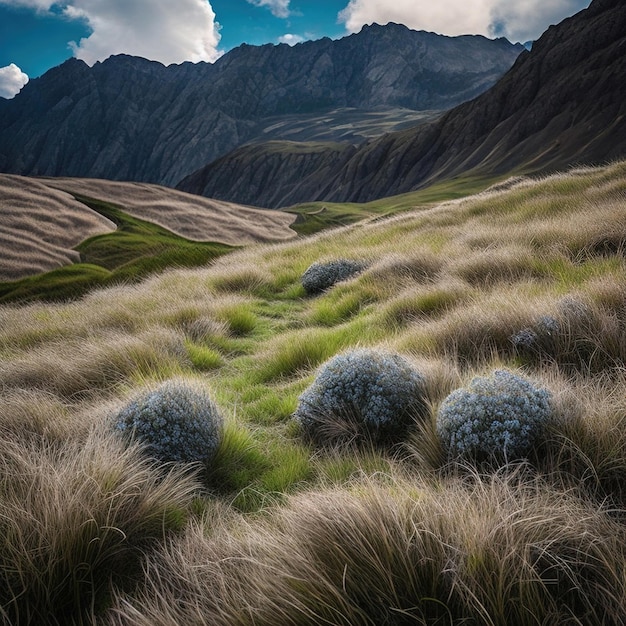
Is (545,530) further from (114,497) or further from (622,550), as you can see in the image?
(114,497)

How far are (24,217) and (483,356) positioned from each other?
117 feet

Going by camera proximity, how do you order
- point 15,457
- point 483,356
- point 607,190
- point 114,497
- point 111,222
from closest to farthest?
point 114,497 → point 15,457 → point 483,356 → point 607,190 → point 111,222

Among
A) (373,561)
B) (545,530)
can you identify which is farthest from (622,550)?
(373,561)

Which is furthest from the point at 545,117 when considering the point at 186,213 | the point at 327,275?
the point at 327,275

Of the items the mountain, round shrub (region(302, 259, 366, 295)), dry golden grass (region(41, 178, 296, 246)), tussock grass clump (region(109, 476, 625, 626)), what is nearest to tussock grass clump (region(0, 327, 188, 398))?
tussock grass clump (region(109, 476, 625, 626))

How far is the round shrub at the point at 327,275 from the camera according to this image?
10.7 meters

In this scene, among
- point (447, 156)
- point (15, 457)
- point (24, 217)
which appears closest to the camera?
point (15, 457)

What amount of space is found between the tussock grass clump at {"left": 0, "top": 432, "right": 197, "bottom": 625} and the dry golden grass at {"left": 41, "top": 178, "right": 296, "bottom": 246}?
3717 cm

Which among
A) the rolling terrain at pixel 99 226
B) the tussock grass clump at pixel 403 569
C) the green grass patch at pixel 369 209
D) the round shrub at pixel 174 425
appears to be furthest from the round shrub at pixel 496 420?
the green grass patch at pixel 369 209

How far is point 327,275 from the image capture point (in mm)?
10781

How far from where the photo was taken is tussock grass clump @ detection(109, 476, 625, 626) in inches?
63.3

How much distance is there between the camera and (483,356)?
450 cm

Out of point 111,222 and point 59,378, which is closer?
point 59,378

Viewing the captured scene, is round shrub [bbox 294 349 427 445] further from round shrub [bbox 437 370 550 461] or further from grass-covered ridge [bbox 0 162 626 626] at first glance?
round shrub [bbox 437 370 550 461]
